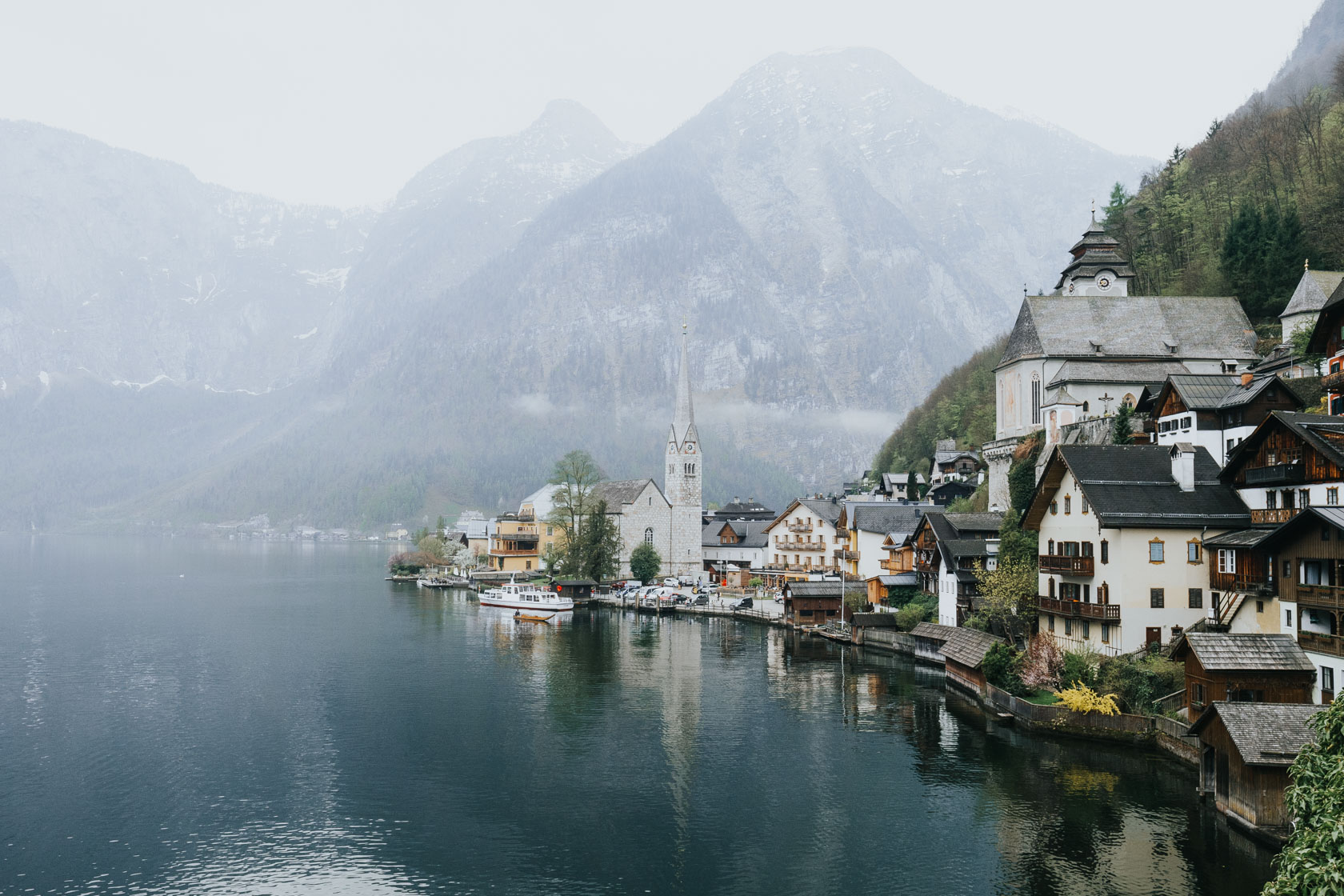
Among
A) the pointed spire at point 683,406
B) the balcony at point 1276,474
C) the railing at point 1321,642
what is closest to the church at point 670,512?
the pointed spire at point 683,406

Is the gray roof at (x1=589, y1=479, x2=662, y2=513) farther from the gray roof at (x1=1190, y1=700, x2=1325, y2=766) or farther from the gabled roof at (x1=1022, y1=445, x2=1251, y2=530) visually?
the gray roof at (x1=1190, y1=700, x2=1325, y2=766)

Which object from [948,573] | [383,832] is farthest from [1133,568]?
[383,832]

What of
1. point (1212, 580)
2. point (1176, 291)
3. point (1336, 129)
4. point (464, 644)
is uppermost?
point (1336, 129)

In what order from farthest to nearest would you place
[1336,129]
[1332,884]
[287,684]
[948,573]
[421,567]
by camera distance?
[421,567], [1336,129], [948,573], [287,684], [1332,884]

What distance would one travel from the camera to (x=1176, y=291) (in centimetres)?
9431

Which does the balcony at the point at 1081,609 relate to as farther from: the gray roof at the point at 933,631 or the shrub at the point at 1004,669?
the gray roof at the point at 933,631

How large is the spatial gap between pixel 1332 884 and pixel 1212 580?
31.1 m

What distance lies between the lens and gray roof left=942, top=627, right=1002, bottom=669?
179 ft

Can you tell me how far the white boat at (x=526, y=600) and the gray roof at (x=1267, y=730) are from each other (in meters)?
76.3

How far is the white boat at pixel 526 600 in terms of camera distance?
333 ft

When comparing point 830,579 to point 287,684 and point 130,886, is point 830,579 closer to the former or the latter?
point 287,684

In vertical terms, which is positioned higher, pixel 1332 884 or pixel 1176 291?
pixel 1176 291

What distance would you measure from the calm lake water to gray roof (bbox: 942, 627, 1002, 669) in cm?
246

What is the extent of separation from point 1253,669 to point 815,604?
51.9 meters
